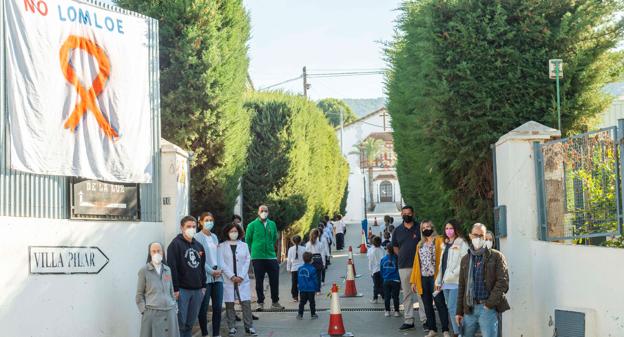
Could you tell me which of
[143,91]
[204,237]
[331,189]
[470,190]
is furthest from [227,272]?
[331,189]

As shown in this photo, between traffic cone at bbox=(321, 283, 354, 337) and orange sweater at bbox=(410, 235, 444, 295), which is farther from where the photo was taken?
traffic cone at bbox=(321, 283, 354, 337)

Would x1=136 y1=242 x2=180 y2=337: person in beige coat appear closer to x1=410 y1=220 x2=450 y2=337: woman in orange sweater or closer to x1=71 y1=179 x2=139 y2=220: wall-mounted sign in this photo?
x1=71 y1=179 x2=139 y2=220: wall-mounted sign

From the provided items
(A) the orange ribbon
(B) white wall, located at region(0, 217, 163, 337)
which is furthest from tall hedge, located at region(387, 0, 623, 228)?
(A) the orange ribbon

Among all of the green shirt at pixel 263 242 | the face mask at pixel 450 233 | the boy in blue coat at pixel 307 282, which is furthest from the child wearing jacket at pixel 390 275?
the face mask at pixel 450 233

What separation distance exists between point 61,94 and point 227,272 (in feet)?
14.7

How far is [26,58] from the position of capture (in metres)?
9.98

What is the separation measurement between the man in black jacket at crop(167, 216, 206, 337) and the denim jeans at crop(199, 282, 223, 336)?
1.16 metres

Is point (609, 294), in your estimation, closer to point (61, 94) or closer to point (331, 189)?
point (61, 94)

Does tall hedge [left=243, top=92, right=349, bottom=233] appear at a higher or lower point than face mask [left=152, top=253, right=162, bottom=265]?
higher

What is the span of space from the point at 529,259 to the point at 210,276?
15.5ft

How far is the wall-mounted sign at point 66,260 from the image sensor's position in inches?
392

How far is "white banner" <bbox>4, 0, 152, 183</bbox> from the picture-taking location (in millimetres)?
9930

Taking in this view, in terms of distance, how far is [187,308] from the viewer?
11.9m

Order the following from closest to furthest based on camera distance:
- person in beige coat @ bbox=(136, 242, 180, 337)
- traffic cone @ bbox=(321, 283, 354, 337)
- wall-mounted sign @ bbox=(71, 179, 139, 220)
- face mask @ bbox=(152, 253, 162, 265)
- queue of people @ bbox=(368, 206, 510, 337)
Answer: queue of people @ bbox=(368, 206, 510, 337) → person in beige coat @ bbox=(136, 242, 180, 337) → face mask @ bbox=(152, 253, 162, 265) → wall-mounted sign @ bbox=(71, 179, 139, 220) → traffic cone @ bbox=(321, 283, 354, 337)
